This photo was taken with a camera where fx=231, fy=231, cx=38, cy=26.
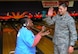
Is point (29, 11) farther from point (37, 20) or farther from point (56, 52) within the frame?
point (56, 52)

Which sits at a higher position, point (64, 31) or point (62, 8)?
point (62, 8)

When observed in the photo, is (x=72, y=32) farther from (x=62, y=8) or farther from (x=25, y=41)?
(x=25, y=41)

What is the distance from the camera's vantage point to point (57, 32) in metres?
3.24

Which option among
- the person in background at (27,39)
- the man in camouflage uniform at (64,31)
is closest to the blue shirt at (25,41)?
the person in background at (27,39)

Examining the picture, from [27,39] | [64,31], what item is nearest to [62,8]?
[64,31]

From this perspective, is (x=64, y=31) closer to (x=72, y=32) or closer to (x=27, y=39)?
(x=72, y=32)

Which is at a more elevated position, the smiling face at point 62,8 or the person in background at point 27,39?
the smiling face at point 62,8

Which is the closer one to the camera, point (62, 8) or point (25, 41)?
point (25, 41)

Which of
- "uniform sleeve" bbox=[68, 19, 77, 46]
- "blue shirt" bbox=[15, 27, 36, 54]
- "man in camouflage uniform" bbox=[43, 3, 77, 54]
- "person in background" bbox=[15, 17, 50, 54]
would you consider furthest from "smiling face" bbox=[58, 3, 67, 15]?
"blue shirt" bbox=[15, 27, 36, 54]

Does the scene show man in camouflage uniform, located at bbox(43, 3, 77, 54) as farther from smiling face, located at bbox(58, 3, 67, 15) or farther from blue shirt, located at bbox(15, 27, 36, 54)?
blue shirt, located at bbox(15, 27, 36, 54)

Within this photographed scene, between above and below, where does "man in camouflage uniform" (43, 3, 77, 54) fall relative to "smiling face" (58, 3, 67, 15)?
below

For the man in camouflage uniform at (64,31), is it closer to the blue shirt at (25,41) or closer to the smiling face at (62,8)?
the smiling face at (62,8)

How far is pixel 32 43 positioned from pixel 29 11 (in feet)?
34.4

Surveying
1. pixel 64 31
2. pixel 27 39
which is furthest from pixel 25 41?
pixel 64 31
